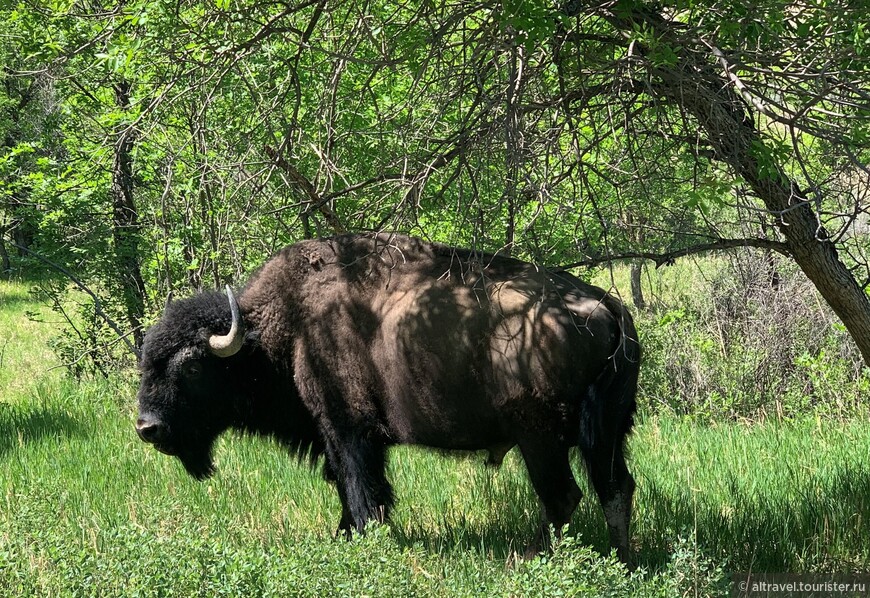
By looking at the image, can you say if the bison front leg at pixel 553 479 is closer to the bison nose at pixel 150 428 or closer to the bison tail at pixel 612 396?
the bison tail at pixel 612 396

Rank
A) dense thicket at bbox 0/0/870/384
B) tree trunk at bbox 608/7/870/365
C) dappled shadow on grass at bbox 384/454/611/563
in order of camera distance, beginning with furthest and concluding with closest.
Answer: dappled shadow on grass at bbox 384/454/611/563, tree trunk at bbox 608/7/870/365, dense thicket at bbox 0/0/870/384

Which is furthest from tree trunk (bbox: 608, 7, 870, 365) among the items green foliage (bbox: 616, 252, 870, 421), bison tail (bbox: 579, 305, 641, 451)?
green foliage (bbox: 616, 252, 870, 421)

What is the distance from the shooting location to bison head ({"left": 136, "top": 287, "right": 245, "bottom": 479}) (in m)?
6.02

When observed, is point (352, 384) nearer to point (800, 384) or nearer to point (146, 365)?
point (146, 365)

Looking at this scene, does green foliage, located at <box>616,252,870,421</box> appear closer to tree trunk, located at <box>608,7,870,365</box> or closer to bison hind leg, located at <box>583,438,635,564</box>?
tree trunk, located at <box>608,7,870,365</box>

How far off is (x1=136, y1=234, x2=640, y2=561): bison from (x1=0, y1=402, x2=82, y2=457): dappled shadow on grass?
2.78 m

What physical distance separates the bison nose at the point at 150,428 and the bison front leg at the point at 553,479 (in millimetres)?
2439

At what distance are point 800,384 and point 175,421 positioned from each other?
6.74 m

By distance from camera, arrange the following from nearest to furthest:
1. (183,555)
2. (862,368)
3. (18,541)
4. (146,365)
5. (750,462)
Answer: (183,555), (18,541), (146,365), (750,462), (862,368)

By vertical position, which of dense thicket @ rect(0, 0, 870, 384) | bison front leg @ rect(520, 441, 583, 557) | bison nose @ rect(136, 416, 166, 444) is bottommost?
bison front leg @ rect(520, 441, 583, 557)

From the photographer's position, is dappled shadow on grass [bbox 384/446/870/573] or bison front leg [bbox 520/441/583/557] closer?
bison front leg [bbox 520/441/583/557]

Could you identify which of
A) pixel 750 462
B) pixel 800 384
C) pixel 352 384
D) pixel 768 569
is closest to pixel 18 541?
pixel 352 384

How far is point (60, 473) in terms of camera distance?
279 inches

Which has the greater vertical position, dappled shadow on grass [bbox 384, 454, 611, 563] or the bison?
the bison
